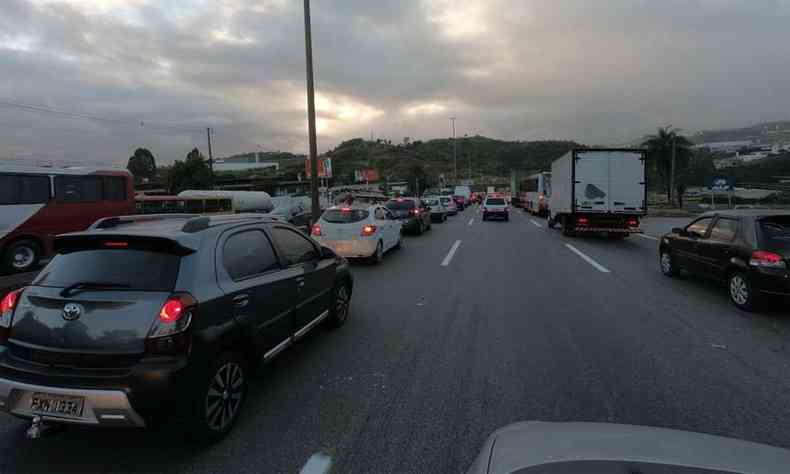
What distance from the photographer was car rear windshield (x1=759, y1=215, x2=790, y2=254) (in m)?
6.34

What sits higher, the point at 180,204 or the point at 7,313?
the point at 180,204

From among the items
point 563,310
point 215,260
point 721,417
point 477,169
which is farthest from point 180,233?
point 477,169

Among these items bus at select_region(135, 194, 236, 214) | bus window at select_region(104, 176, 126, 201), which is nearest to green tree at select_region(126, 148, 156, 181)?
bus at select_region(135, 194, 236, 214)

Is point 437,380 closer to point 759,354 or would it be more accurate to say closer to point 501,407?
point 501,407

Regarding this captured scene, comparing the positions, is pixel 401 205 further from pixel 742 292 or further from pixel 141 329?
pixel 141 329

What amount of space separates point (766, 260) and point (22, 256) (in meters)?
16.3

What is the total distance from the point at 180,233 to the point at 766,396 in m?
5.17

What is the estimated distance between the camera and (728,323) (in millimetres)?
6094

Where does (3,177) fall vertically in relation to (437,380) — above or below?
above

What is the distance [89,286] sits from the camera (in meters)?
3.16

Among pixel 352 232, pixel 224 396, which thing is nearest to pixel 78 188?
pixel 352 232

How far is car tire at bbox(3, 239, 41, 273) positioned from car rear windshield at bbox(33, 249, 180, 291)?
35.8 ft

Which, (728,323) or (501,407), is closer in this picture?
(501,407)

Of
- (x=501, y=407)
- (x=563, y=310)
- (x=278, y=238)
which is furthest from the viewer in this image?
(x=563, y=310)
